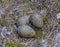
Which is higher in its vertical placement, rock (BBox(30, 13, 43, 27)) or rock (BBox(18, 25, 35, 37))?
rock (BBox(30, 13, 43, 27))

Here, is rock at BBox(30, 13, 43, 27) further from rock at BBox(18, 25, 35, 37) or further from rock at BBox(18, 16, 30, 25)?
rock at BBox(18, 25, 35, 37)

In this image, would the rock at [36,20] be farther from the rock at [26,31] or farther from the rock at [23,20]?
the rock at [26,31]

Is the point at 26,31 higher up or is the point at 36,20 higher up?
the point at 36,20

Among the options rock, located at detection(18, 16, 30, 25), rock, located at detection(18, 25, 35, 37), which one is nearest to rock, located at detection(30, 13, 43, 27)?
rock, located at detection(18, 16, 30, 25)

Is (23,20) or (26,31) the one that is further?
(23,20)

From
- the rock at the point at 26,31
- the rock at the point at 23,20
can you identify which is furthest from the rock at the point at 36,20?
the rock at the point at 26,31

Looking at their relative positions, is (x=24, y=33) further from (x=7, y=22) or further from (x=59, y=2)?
(x=59, y=2)

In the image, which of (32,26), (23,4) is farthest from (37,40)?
(23,4)

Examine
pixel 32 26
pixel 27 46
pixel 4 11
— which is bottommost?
pixel 27 46

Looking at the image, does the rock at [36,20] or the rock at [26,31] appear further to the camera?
the rock at [36,20]

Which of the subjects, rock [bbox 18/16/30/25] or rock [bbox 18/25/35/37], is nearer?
rock [bbox 18/25/35/37]

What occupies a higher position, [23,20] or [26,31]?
[23,20]
